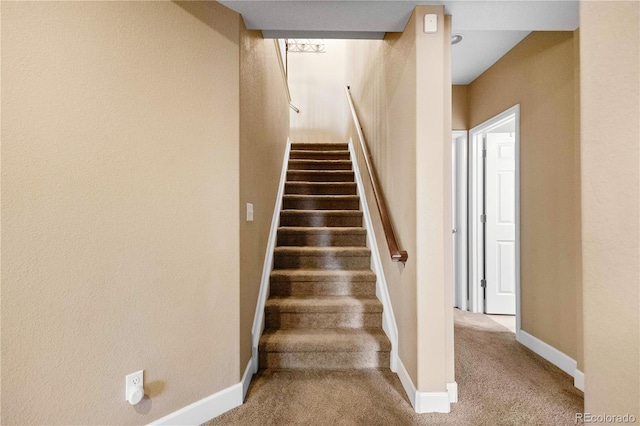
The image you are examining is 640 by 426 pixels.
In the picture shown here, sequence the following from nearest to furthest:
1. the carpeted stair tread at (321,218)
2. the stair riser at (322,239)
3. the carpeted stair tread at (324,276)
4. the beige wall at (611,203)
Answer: the beige wall at (611,203) < the carpeted stair tread at (324,276) < the stair riser at (322,239) < the carpeted stair tread at (321,218)

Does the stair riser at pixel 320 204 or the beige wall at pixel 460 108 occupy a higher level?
the beige wall at pixel 460 108

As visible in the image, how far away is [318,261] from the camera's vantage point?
8.34ft

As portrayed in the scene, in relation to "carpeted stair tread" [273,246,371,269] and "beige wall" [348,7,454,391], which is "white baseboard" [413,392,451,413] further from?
"carpeted stair tread" [273,246,371,269]

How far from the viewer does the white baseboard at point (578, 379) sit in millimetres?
1763

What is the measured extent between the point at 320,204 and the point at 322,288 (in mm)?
1145

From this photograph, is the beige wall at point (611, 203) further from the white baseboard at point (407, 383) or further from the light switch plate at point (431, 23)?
the white baseboard at point (407, 383)

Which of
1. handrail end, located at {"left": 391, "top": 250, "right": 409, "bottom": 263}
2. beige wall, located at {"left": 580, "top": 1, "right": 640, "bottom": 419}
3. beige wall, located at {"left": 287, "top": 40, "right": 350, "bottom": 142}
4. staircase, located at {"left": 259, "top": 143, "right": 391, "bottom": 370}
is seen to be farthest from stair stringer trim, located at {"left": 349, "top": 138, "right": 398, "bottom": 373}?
beige wall, located at {"left": 287, "top": 40, "right": 350, "bottom": 142}

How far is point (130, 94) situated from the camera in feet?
4.17

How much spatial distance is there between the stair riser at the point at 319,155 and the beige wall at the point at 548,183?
2056 millimetres

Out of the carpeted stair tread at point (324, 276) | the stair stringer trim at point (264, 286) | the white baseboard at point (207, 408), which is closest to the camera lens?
the white baseboard at point (207, 408)

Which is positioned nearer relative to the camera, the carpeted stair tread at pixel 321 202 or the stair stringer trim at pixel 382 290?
the stair stringer trim at pixel 382 290

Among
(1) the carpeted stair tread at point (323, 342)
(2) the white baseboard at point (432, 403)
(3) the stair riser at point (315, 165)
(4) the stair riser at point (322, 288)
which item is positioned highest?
(3) the stair riser at point (315, 165)

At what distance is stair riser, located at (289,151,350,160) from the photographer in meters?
4.07

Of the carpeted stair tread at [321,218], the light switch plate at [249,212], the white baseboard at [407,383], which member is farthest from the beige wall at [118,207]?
the carpeted stair tread at [321,218]
